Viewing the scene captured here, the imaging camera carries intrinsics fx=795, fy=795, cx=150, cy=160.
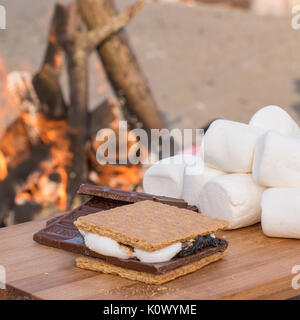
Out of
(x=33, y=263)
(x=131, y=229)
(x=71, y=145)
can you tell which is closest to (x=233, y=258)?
(x=131, y=229)

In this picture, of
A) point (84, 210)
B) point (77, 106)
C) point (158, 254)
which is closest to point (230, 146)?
point (84, 210)

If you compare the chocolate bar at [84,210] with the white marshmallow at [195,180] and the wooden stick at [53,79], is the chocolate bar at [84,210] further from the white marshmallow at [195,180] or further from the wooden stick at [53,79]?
the wooden stick at [53,79]

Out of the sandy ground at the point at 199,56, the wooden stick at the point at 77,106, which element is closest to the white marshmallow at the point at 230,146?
the wooden stick at the point at 77,106

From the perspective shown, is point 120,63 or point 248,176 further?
point 120,63

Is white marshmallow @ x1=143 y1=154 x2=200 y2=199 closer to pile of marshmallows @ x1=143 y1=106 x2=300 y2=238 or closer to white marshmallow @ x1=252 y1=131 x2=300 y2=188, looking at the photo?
pile of marshmallows @ x1=143 y1=106 x2=300 y2=238

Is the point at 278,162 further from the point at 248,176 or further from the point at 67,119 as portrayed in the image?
the point at 67,119
